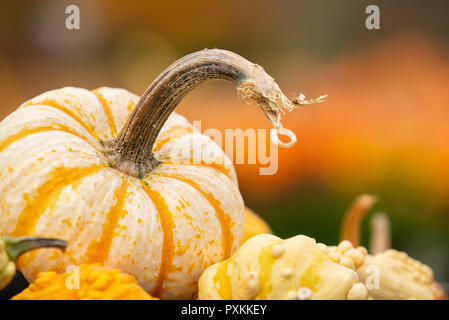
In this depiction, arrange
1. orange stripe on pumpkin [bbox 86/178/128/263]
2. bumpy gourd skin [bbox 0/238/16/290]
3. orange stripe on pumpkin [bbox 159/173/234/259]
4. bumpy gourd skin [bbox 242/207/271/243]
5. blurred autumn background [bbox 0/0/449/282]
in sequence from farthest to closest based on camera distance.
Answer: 1. blurred autumn background [bbox 0/0/449/282]
2. bumpy gourd skin [bbox 242/207/271/243]
3. orange stripe on pumpkin [bbox 159/173/234/259]
4. orange stripe on pumpkin [bbox 86/178/128/263]
5. bumpy gourd skin [bbox 0/238/16/290]

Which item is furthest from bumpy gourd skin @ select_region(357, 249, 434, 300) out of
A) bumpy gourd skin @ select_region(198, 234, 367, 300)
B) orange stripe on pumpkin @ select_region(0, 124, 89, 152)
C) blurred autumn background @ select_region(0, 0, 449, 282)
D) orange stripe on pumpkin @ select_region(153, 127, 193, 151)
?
blurred autumn background @ select_region(0, 0, 449, 282)

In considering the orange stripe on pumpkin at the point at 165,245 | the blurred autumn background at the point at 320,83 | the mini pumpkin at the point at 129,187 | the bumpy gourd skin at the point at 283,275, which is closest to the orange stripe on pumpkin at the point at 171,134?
the mini pumpkin at the point at 129,187

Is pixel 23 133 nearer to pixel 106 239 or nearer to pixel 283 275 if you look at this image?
pixel 106 239

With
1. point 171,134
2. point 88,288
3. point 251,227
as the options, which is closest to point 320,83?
point 251,227

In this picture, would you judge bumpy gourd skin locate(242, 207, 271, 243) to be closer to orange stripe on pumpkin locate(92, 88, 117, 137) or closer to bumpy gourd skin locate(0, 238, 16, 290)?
orange stripe on pumpkin locate(92, 88, 117, 137)
